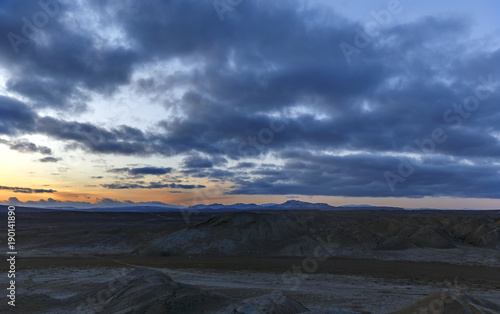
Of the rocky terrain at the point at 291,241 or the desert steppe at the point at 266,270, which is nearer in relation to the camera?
the desert steppe at the point at 266,270

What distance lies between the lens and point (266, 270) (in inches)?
1225

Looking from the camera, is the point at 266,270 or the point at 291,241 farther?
the point at 291,241

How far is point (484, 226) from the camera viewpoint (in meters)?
55.1

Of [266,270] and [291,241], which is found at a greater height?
[291,241]

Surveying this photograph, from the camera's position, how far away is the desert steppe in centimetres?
1636

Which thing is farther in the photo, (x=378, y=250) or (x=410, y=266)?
(x=378, y=250)

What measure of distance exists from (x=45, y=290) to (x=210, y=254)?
21944 millimetres

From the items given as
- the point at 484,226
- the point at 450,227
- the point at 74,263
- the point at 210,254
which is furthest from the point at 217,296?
the point at 450,227

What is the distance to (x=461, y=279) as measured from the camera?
2712 centimetres

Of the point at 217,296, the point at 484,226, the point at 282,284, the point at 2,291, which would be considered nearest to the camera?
the point at 217,296

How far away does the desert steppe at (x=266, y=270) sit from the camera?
16.4 m

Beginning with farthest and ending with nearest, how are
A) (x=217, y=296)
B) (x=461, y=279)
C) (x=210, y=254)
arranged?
(x=210, y=254) < (x=461, y=279) < (x=217, y=296)

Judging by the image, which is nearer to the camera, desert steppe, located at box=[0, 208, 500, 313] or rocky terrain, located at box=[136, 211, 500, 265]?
desert steppe, located at box=[0, 208, 500, 313]

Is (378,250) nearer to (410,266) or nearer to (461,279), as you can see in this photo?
(410,266)
